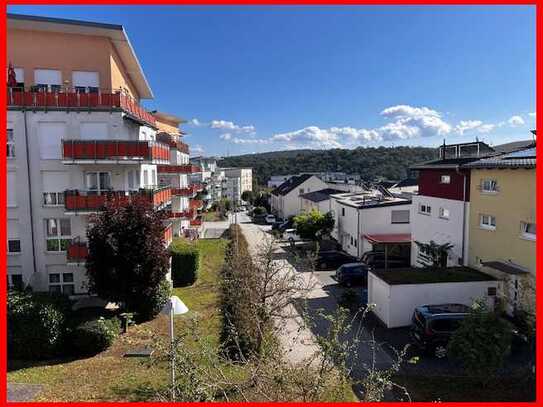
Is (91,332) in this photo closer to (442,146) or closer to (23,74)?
(23,74)

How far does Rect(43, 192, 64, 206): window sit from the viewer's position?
1933 cm

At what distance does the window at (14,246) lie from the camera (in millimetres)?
19297

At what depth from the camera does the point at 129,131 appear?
2059 cm

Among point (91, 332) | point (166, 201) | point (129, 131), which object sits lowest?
point (91, 332)

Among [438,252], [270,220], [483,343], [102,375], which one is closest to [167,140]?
[438,252]

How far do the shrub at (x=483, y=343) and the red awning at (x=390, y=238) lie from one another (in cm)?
1672

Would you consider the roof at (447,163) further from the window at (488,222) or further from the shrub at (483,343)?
the shrub at (483,343)

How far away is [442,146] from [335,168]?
12727 centimetres

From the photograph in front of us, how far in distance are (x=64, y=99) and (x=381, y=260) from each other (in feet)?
71.0

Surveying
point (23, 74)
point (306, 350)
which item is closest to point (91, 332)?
point (306, 350)

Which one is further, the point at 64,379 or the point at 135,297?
the point at 135,297

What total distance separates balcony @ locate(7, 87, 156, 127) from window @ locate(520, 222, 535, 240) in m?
18.4

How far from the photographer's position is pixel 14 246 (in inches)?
762

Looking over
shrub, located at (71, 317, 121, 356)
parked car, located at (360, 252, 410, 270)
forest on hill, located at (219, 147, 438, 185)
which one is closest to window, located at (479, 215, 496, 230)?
parked car, located at (360, 252, 410, 270)
